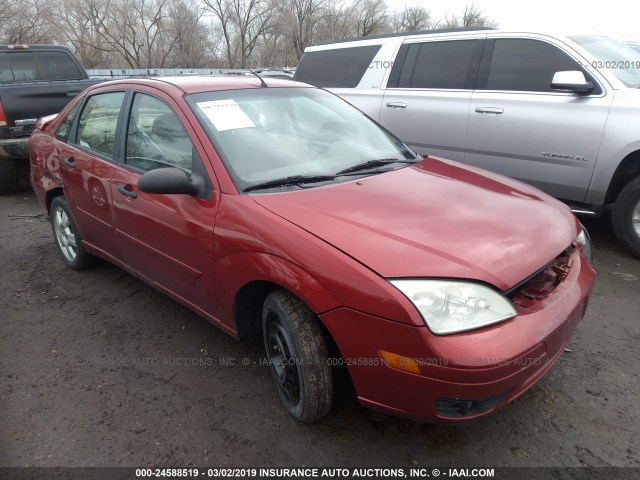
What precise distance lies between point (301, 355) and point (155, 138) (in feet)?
5.60

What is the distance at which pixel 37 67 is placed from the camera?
754 cm

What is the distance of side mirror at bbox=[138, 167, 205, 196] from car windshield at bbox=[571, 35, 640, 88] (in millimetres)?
3672

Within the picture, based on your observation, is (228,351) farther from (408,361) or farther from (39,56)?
(39,56)

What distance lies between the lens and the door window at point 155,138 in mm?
2666

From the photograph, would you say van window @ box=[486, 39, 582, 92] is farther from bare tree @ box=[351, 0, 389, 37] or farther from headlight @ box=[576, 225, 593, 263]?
bare tree @ box=[351, 0, 389, 37]

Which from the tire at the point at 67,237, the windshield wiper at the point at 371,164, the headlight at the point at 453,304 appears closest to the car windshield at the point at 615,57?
the windshield wiper at the point at 371,164

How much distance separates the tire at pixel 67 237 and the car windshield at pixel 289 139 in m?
1.96

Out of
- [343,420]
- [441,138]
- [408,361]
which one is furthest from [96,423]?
[441,138]

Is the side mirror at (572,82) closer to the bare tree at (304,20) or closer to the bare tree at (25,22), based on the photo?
the bare tree at (25,22)

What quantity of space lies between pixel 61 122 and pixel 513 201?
367 centimetres

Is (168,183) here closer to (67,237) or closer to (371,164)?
(371,164)

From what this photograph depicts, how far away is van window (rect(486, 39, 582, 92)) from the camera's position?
4.23 metres

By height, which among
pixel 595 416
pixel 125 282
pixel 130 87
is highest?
pixel 130 87

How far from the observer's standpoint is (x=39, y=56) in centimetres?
757
